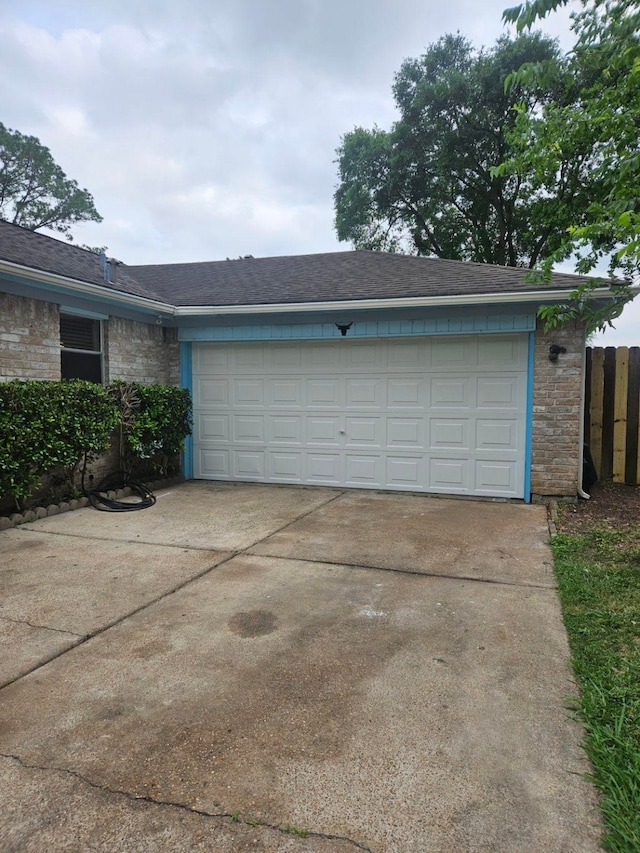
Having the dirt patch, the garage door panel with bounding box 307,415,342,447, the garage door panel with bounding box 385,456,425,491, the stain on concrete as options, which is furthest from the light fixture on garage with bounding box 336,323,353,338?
the stain on concrete

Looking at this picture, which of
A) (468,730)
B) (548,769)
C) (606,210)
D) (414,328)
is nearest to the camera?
(548,769)

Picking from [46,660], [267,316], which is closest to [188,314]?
[267,316]

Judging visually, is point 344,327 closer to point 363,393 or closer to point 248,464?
point 363,393

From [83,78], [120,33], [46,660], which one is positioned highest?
[83,78]

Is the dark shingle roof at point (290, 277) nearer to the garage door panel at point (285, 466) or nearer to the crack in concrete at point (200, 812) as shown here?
the garage door panel at point (285, 466)

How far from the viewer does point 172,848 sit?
1728mm

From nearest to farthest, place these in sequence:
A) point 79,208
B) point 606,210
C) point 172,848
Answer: point 172,848, point 606,210, point 79,208

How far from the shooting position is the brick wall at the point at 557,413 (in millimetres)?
7047

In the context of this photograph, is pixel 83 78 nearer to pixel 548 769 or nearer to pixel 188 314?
pixel 188 314

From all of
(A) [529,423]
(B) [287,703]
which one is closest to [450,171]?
(A) [529,423]

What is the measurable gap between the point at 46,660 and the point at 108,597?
0.91 meters

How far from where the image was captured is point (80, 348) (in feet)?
24.1

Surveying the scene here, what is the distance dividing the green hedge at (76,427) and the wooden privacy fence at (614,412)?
20.7 feet

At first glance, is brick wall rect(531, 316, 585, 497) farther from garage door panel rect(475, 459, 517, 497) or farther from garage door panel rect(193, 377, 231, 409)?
garage door panel rect(193, 377, 231, 409)
